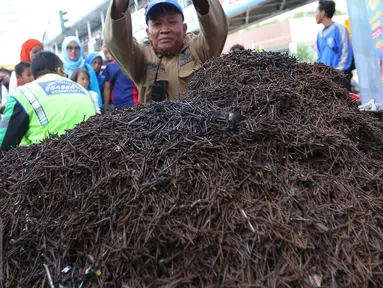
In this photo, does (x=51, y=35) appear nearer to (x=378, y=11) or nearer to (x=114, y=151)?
(x=378, y=11)

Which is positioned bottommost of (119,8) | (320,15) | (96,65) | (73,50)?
(320,15)

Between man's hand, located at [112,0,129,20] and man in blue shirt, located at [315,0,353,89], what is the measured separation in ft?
13.1

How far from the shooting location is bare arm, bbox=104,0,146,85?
2.76 metres

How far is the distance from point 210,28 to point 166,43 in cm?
34

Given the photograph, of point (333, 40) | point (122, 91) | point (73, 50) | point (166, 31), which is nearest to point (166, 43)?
point (166, 31)

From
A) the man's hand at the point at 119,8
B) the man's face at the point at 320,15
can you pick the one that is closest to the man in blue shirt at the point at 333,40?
the man's face at the point at 320,15

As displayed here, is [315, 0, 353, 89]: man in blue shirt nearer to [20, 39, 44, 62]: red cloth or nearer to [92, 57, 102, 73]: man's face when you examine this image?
[92, 57, 102, 73]: man's face

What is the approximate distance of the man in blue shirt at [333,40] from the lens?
5.84m

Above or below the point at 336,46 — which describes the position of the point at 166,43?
above

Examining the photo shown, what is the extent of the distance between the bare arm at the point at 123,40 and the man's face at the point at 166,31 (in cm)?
17

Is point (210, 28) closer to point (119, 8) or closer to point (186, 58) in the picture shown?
point (186, 58)

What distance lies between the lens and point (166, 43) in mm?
2992

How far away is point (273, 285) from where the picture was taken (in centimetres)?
126

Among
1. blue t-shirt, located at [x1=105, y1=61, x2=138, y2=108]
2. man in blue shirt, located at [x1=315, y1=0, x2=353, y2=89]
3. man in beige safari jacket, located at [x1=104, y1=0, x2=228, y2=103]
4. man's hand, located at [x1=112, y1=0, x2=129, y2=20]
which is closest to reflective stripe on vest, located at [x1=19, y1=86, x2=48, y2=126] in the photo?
man in beige safari jacket, located at [x1=104, y1=0, x2=228, y2=103]
